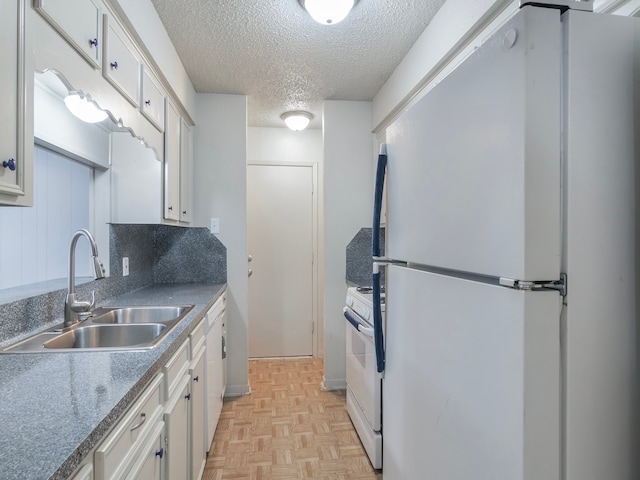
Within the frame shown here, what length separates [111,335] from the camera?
145 cm

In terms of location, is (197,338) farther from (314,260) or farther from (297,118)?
(297,118)

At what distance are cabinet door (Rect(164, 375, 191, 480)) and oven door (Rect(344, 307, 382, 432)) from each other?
880mm

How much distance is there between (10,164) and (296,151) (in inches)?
114

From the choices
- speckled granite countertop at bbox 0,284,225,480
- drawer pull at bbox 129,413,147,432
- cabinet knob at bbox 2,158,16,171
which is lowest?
drawer pull at bbox 129,413,147,432

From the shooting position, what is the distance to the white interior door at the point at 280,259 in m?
3.49

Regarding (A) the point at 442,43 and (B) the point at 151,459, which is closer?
(B) the point at 151,459

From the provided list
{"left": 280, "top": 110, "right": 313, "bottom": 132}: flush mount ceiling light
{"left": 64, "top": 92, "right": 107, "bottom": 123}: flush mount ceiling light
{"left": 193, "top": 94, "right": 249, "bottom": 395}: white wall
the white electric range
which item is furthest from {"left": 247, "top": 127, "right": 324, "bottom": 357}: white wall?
{"left": 64, "top": 92, "right": 107, "bottom": 123}: flush mount ceiling light

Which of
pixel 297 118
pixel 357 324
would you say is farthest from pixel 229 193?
pixel 357 324

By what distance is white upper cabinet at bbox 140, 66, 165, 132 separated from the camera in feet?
5.46

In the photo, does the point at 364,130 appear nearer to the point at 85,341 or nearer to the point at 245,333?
the point at 245,333

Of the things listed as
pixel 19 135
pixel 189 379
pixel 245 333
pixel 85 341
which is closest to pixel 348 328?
pixel 245 333

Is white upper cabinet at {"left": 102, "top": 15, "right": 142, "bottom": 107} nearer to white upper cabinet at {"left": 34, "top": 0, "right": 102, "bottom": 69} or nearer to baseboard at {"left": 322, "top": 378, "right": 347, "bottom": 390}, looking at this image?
white upper cabinet at {"left": 34, "top": 0, "right": 102, "bottom": 69}

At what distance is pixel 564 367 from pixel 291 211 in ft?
9.97

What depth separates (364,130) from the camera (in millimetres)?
2863
